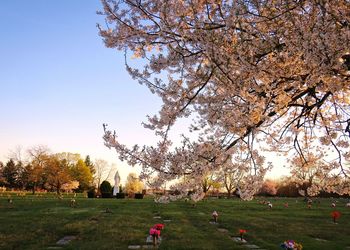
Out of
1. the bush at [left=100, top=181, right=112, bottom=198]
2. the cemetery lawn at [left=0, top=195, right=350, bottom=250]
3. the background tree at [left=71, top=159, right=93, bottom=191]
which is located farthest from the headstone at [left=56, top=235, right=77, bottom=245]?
the background tree at [left=71, top=159, right=93, bottom=191]

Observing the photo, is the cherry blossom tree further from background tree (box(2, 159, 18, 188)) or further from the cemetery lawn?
background tree (box(2, 159, 18, 188))

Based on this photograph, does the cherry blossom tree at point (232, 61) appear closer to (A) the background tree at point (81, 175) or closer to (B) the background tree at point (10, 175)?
(A) the background tree at point (81, 175)

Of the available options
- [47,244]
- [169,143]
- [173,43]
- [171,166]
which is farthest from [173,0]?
[47,244]

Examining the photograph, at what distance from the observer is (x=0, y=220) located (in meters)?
14.4

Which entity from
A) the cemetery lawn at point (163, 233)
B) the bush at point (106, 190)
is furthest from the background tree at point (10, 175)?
the cemetery lawn at point (163, 233)

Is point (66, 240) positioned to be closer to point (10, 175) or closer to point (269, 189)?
point (269, 189)

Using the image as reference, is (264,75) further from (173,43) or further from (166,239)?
(166,239)

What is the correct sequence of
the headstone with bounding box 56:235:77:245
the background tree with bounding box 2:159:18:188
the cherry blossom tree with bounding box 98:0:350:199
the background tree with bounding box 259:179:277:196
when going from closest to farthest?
the cherry blossom tree with bounding box 98:0:350:199 < the headstone with bounding box 56:235:77:245 < the background tree with bounding box 259:179:277:196 < the background tree with bounding box 2:159:18:188

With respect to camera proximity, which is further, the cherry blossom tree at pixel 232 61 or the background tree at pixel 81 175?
the background tree at pixel 81 175

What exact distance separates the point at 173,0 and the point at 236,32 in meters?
1.06

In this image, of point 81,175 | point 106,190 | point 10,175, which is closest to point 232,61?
point 106,190

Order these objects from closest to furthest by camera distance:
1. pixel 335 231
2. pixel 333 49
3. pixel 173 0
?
pixel 333 49 → pixel 173 0 → pixel 335 231

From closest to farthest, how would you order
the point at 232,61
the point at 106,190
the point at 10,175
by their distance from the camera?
the point at 232,61, the point at 106,190, the point at 10,175

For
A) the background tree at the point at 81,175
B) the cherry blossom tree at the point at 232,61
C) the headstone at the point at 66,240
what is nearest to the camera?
the cherry blossom tree at the point at 232,61
